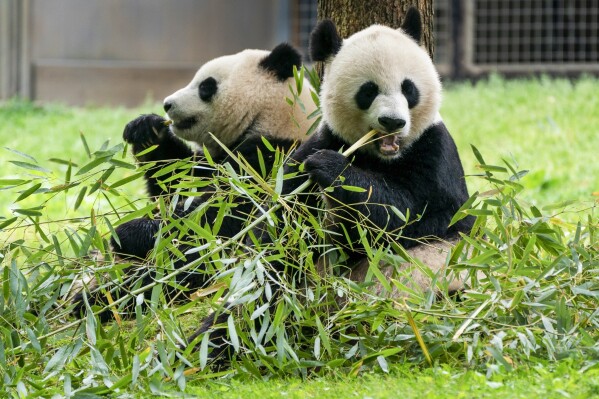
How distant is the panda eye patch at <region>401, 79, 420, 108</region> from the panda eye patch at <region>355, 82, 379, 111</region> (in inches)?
4.7

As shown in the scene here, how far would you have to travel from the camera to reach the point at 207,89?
5.38 m

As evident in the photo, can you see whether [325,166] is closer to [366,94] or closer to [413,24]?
[366,94]

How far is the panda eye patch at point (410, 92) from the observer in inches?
164

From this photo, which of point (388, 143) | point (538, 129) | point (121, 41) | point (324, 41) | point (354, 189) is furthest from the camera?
point (121, 41)

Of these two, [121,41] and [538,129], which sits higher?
[121,41]

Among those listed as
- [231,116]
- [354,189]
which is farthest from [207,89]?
[354,189]

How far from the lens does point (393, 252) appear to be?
4223 millimetres

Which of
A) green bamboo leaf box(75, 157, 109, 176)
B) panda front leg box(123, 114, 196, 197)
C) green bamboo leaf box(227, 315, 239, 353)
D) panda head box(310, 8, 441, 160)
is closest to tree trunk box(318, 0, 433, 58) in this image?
panda head box(310, 8, 441, 160)

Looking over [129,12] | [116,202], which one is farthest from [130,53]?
[116,202]

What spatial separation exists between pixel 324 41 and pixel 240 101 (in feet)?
3.31

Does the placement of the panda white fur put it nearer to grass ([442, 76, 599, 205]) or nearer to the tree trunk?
the tree trunk

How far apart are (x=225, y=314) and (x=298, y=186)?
2.14ft

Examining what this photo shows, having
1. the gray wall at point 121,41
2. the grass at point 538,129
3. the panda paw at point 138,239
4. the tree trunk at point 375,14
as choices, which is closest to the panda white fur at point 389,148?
the tree trunk at point 375,14

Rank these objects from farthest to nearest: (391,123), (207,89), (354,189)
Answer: (207,89) → (391,123) → (354,189)
